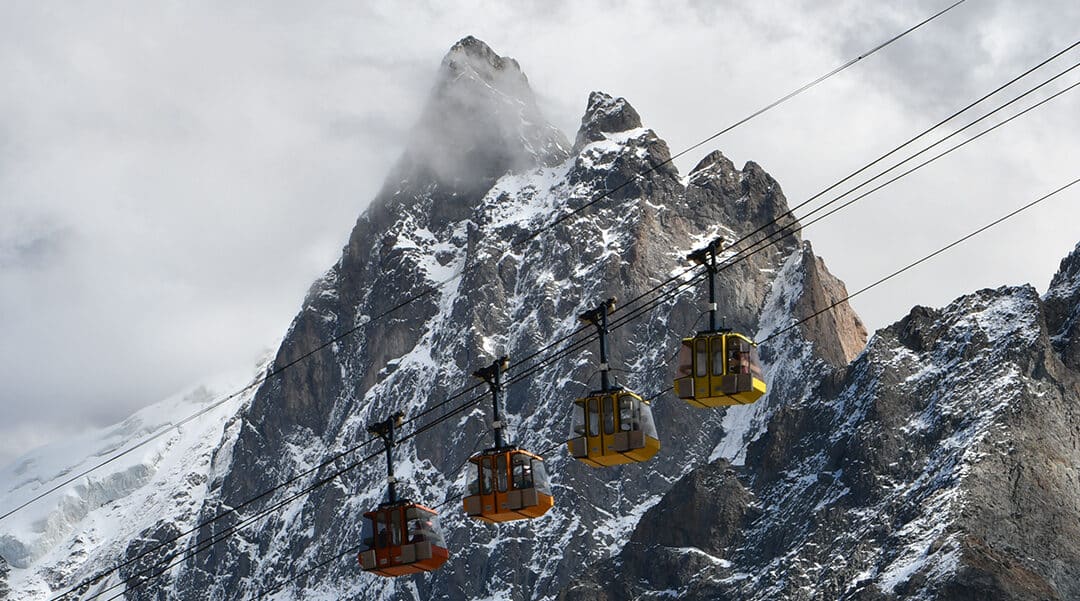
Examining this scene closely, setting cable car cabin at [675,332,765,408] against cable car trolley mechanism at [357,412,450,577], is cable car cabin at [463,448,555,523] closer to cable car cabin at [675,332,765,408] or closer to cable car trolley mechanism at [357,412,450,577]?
cable car trolley mechanism at [357,412,450,577]

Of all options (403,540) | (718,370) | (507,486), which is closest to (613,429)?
(718,370)

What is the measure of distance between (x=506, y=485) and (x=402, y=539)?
5.17m

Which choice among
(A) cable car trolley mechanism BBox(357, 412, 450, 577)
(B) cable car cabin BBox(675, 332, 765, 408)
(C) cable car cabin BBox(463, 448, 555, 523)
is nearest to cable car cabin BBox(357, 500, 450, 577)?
(A) cable car trolley mechanism BBox(357, 412, 450, 577)

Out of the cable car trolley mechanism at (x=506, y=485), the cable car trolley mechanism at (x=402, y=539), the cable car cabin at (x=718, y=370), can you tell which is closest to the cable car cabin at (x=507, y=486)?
the cable car trolley mechanism at (x=506, y=485)

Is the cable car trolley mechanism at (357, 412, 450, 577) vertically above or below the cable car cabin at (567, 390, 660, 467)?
below

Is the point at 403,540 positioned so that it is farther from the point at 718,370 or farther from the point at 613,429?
the point at 718,370

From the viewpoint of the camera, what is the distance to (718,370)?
9981 centimetres

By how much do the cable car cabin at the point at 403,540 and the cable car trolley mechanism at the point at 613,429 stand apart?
24.9 feet

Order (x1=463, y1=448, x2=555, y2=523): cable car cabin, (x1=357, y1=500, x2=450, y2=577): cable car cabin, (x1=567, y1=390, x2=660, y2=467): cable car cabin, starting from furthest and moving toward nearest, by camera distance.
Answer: (x1=357, y1=500, x2=450, y2=577): cable car cabin, (x1=463, y1=448, x2=555, y2=523): cable car cabin, (x1=567, y1=390, x2=660, y2=467): cable car cabin

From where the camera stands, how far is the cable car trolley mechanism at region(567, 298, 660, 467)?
100 m

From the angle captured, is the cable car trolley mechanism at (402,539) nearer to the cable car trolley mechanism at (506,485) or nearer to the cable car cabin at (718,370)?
the cable car trolley mechanism at (506,485)

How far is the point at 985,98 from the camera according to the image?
285 ft

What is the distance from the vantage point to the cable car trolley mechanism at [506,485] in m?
103

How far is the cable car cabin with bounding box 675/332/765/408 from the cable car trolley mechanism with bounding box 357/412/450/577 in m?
12.4
